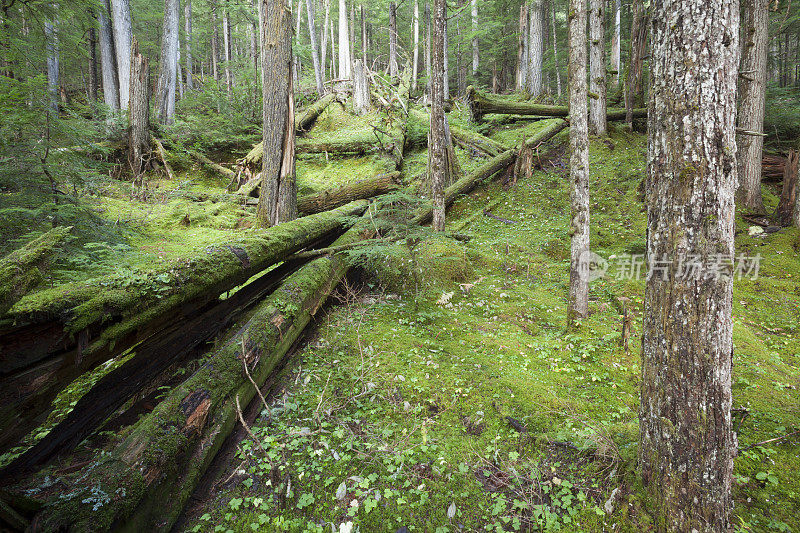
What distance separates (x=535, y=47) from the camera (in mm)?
17047

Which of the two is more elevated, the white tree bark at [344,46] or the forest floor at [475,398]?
the white tree bark at [344,46]

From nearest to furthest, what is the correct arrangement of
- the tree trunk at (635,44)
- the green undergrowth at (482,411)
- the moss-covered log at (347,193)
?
the green undergrowth at (482,411), the moss-covered log at (347,193), the tree trunk at (635,44)

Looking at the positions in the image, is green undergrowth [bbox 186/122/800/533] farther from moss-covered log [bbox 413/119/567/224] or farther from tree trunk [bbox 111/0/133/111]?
tree trunk [bbox 111/0/133/111]

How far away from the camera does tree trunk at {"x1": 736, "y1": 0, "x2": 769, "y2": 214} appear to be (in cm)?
809

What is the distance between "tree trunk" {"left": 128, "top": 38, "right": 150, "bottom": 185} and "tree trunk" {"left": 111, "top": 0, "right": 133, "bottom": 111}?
8.51 ft

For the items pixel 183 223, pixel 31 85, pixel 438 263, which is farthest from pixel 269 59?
pixel 438 263

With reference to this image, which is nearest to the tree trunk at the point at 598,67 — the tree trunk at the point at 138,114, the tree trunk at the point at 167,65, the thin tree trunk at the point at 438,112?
the thin tree trunk at the point at 438,112

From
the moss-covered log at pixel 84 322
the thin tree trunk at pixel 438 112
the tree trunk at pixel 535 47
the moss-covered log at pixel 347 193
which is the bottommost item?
the moss-covered log at pixel 84 322

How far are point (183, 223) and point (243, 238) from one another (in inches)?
205

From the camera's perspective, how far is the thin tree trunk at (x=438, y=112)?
24.6 feet

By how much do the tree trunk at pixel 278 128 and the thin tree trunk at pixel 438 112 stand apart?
317cm

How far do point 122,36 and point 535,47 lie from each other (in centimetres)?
1769

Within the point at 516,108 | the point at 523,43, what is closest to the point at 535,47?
the point at 523,43

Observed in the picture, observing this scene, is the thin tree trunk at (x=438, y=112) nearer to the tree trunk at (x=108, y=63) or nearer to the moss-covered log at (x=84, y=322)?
the moss-covered log at (x=84, y=322)
